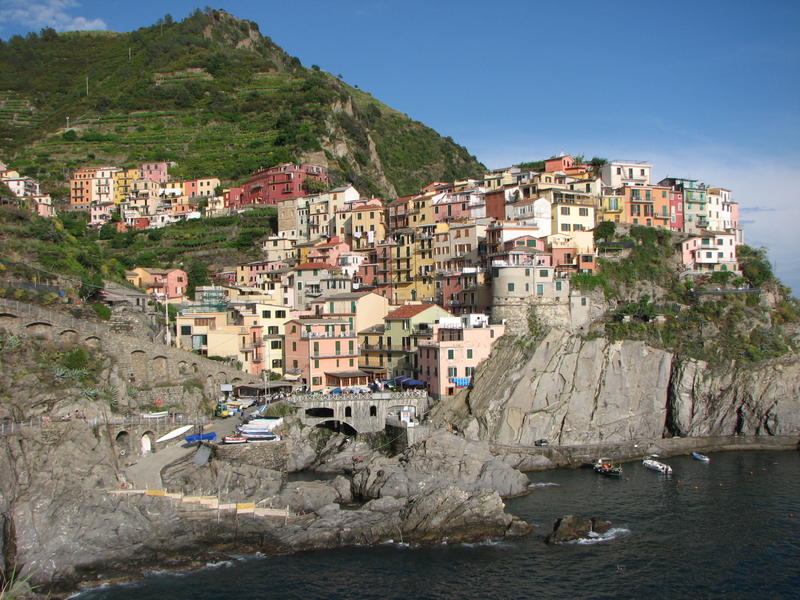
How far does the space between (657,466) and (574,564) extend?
17.6m

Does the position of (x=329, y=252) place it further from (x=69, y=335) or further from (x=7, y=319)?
(x=7, y=319)

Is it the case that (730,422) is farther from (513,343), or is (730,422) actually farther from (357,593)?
(357,593)

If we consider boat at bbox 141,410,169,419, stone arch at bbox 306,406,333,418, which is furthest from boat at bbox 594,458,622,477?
boat at bbox 141,410,169,419

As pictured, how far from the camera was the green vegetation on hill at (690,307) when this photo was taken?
2397 inches

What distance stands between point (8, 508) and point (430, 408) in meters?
29.7

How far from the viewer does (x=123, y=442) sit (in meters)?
44.2

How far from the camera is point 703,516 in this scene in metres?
41.2

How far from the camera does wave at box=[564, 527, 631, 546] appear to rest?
123 ft

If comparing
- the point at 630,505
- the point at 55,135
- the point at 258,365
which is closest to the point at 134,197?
the point at 55,135

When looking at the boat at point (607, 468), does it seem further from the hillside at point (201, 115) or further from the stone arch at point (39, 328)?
the hillside at point (201, 115)

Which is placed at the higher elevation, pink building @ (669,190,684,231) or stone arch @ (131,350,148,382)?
pink building @ (669,190,684,231)

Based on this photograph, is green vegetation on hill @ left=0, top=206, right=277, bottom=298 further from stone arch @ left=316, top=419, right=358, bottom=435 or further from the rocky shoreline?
the rocky shoreline

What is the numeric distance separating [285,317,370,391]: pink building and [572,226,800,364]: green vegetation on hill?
19.9 m

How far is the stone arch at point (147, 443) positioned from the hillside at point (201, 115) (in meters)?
64.4
